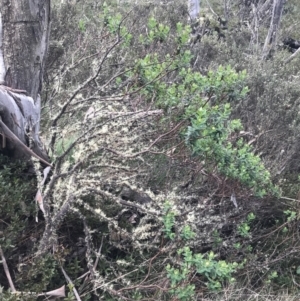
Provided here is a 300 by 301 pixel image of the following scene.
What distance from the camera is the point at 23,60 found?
11.7ft

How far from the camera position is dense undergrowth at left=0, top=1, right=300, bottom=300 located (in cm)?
303

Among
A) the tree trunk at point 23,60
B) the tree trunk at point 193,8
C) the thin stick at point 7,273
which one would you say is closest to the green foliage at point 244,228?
the tree trunk at point 23,60

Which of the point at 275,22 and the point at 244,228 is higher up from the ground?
the point at 275,22

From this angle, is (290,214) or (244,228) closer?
(244,228)

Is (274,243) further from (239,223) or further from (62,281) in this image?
(62,281)

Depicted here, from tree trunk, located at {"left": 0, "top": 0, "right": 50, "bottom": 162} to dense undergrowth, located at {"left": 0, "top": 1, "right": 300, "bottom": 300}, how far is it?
0.59 ft

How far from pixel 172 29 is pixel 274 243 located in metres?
4.92

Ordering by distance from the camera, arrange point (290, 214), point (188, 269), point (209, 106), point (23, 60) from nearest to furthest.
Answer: point (188, 269), point (23, 60), point (209, 106), point (290, 214)

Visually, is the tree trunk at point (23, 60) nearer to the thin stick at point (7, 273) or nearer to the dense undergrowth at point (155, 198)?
the dense undergrowth at point (155, 198)

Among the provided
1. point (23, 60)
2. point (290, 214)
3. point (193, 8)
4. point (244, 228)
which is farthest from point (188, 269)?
point (193, 8)

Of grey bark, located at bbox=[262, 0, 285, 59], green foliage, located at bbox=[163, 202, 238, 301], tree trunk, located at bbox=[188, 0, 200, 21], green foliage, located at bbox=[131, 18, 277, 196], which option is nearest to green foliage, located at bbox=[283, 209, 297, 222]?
green foliage, located at bbox=[131, 18, 277, 196]

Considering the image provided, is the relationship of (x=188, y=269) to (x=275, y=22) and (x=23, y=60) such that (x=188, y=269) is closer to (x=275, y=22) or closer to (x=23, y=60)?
(x=23, y=60)

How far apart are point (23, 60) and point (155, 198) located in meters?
1.34

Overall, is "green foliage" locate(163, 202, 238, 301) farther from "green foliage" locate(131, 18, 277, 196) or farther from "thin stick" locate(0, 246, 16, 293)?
"thin stick" locate(0, 246, 16, 293)
